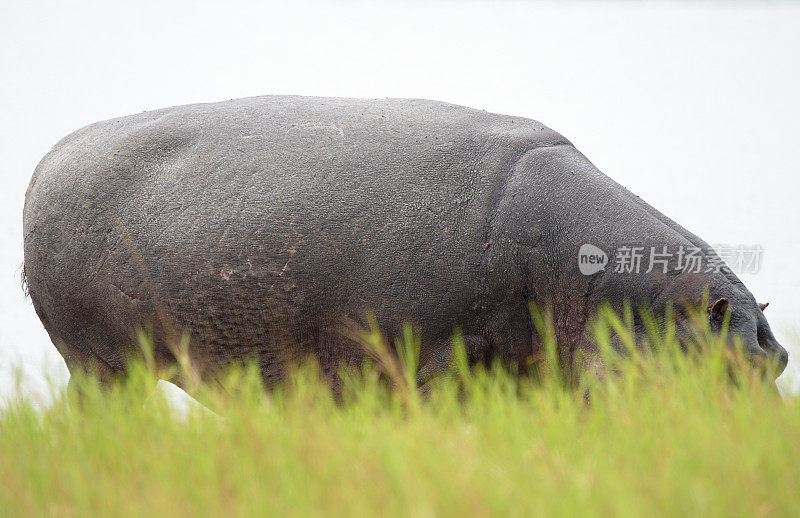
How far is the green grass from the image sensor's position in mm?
1179

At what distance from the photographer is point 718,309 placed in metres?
2.25

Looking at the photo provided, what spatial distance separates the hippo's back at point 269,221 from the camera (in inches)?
97.2

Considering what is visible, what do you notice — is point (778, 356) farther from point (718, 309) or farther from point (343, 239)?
point (343, 239)

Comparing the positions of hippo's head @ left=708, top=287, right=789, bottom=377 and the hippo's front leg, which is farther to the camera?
the hippo's front leg

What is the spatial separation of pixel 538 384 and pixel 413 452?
4.02 feet

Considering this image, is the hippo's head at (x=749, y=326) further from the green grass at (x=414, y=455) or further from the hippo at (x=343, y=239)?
the green grass at (x=414, y=455)

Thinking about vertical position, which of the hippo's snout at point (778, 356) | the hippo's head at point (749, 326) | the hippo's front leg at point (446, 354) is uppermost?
the hippo's head at point (749, 326)

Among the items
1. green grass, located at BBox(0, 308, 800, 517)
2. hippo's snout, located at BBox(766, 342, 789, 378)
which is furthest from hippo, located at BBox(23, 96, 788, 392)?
green grass, located at BBox(0, 308, 800, 517)

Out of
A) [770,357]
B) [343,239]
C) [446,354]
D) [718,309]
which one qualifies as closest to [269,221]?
[343,239]

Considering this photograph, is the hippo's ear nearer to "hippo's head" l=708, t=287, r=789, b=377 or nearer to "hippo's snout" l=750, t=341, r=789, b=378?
"hippo's head" l=708, t=287, r=789, b=377

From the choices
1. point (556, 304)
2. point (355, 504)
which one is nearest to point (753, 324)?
point (556, 304)

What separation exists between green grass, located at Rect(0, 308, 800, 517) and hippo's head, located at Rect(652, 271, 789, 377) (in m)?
0.42

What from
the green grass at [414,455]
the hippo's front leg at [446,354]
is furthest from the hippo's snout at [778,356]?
the hippo's front leg at [446,354]

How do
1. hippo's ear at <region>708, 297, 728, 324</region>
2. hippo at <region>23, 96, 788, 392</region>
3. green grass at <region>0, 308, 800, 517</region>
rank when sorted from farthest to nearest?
hippo at <region>23, 96, 788, 392</region>, hippo's ear at <region>708, 297, 728, 324</region>, green grass at <region>0, 308, 800, 517</region>
